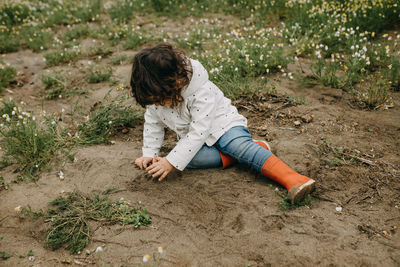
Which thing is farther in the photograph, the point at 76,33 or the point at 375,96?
the point at 76,33

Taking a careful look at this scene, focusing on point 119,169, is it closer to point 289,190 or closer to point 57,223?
point 57,223

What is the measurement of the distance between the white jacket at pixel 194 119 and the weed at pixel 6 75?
10.9 ft

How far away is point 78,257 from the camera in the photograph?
232 centimetres

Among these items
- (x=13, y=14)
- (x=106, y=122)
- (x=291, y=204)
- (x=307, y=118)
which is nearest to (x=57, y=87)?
(x=106, y=122)

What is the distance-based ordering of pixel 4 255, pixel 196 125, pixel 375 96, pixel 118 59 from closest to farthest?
pixel 4 255, pixel 196 125, pixel 375 96, pixel 118 59

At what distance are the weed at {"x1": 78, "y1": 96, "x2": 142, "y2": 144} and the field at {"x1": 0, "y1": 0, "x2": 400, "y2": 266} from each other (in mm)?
16

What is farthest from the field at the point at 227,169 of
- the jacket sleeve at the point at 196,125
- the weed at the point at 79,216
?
the jacket sleeve at the point at 196,125

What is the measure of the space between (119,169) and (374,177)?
7.78ft

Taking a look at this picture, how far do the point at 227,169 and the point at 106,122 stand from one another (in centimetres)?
170

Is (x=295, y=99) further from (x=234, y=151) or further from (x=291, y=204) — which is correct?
(x=291, y=204)

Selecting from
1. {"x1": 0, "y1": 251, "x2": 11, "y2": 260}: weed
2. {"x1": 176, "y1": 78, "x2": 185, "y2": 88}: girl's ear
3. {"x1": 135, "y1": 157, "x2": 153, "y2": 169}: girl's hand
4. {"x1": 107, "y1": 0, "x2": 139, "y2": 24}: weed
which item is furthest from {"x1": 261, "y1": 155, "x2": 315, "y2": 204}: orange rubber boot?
{"x1": 107, "y1": 0, "x2": 139, "y2": 24}: weed

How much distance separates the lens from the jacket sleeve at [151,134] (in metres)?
3.16

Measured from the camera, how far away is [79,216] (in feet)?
8.57

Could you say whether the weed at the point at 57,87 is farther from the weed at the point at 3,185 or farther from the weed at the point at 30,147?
the weed at the point at 3,185
